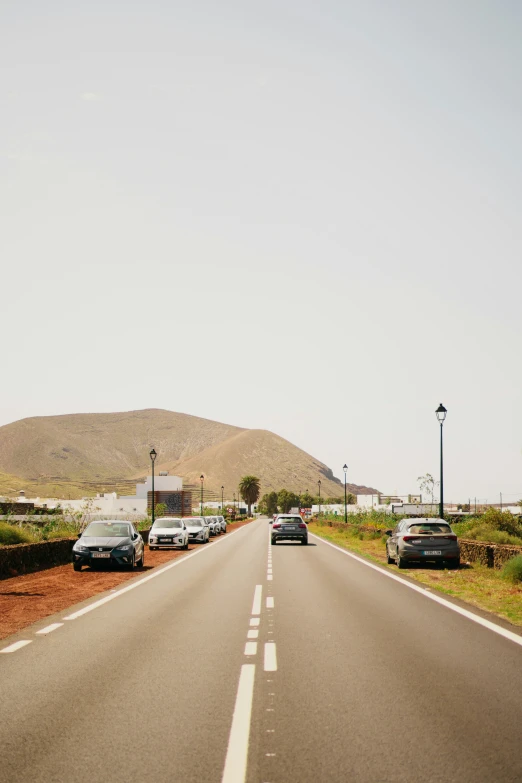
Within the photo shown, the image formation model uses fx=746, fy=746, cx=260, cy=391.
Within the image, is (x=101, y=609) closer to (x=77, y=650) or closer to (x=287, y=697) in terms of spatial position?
(x=77, y=650)

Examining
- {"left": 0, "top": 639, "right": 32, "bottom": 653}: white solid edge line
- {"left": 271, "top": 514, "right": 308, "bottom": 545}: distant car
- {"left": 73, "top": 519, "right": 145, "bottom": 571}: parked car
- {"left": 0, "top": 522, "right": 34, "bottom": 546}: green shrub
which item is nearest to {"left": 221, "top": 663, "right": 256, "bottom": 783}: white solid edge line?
{"left": 0, "top": 639, "right": 32, "bottom": 653}: white solid edge line

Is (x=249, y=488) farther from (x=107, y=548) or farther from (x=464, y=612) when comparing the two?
(x=464, y=612)

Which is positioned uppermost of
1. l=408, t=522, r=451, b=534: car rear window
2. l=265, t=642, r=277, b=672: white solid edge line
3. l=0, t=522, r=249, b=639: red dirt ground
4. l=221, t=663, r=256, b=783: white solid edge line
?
l=408, t=522, r=451, b=534: car rear window

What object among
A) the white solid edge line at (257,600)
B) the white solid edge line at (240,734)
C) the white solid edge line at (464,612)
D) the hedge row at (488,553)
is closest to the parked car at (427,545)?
the hedge row at (488,553)

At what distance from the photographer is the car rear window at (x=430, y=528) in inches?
875

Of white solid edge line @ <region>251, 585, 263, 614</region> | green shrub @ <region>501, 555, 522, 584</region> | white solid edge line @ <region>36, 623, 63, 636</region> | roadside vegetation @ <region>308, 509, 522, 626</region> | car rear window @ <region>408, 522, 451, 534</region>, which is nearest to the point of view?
white solid edge line @ <region>36, 623, 63, 636</region>

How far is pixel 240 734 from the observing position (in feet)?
18.2

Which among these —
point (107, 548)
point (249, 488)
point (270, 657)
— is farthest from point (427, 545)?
point (249, 488)

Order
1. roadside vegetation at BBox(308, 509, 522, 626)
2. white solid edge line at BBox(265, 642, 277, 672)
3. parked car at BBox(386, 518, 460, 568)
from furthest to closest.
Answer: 1. parked car at BBox(386, 518, 460, 568)
2. roadside vegetation at BBox(308, 509, 522, 626)
3. white solid edge line at BBox(265, 642, 277, 672)

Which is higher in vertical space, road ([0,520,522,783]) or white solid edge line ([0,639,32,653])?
road ([0,520,522,783])

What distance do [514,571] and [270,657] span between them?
10143mm

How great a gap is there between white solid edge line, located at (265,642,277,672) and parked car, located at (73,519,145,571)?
1337 centimetres

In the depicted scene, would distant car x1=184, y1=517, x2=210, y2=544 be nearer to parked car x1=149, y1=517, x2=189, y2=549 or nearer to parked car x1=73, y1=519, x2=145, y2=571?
parked car x1=149, y1=517, x2=189, y2=549

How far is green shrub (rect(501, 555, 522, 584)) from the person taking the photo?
1691 centimetres
